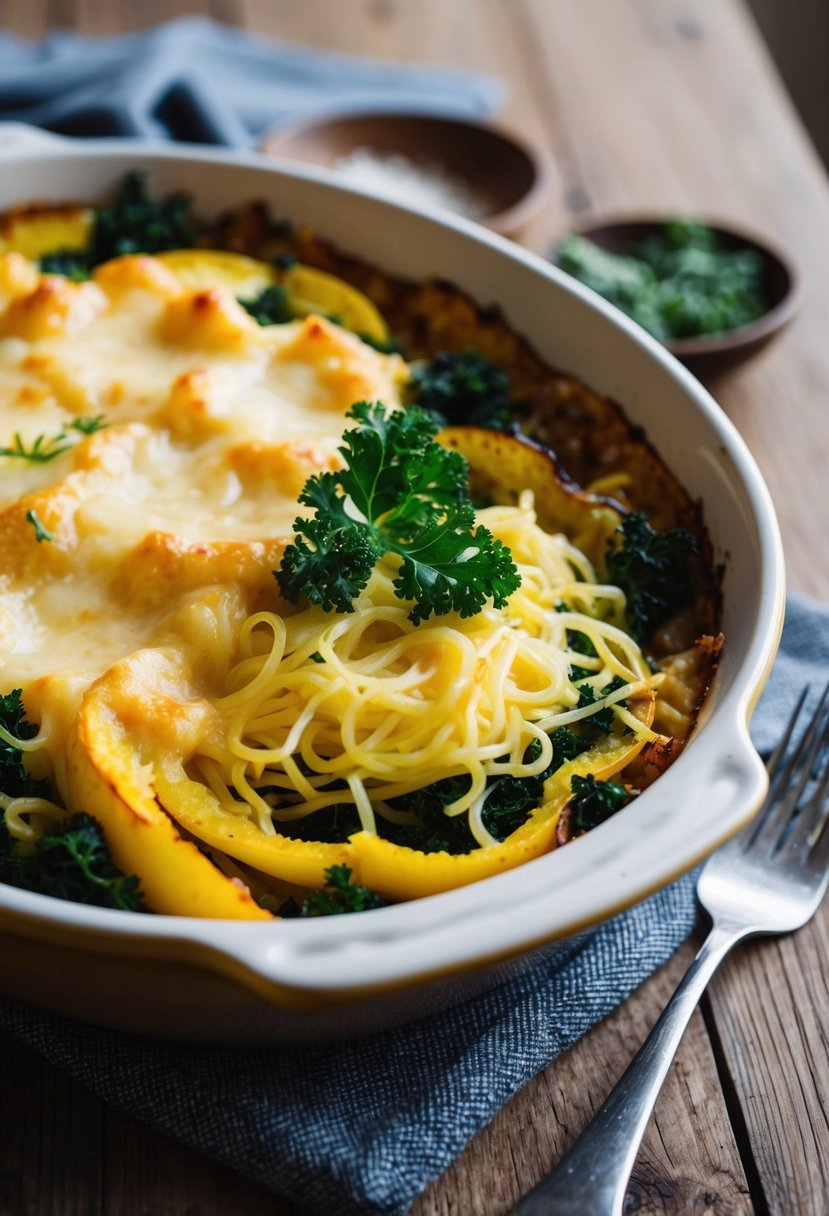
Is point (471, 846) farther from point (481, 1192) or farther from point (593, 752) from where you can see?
point (481, 1192)

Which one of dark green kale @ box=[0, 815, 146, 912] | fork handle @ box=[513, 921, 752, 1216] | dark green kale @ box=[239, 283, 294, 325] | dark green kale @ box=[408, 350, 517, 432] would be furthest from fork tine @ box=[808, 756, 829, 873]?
dark green kale @ box=[239, 283, 294, 325]

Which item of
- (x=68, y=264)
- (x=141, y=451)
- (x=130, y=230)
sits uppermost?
(x=141, y=451)

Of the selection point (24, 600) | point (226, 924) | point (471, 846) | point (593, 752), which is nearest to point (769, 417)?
point (593, 752)

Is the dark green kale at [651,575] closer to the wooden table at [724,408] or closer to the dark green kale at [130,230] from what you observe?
the wooden table at [724,408]

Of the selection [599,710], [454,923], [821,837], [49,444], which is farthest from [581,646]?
[49,444]

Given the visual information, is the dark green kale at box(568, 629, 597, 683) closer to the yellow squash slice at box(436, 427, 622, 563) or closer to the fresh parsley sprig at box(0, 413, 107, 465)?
the yellow squash slice at box(436, 427, 622, 563)

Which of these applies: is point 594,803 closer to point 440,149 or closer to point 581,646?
point 581,646
